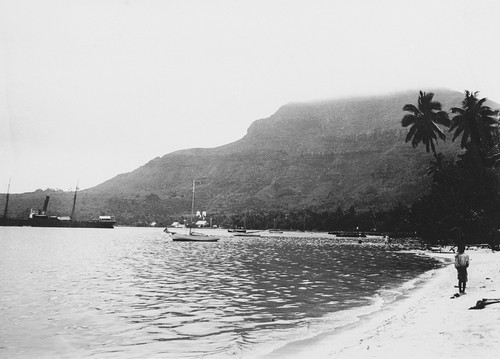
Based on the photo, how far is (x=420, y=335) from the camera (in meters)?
15.6

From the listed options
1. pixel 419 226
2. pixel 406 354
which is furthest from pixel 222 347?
pixel 419 226

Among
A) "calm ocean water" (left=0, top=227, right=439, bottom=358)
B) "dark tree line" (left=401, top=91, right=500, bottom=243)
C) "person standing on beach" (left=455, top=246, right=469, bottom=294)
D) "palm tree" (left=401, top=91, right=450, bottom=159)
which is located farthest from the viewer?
"palm tree" (left=401, top=91, right=450, bottom=159)

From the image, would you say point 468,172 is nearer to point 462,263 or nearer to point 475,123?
point 475,123

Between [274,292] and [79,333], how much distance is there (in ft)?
51.2

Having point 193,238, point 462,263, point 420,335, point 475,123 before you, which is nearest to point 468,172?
point 475,123

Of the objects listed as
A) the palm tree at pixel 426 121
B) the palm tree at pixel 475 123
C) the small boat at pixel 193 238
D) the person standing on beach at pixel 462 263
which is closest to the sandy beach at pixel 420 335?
the person standing on beach at pixel 462 263

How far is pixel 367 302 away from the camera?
2780cm

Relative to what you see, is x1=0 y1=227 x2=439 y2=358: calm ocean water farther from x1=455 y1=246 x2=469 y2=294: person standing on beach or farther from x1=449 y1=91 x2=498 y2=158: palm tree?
x1=449 y1=91 x2=498 y2=158: palm tree

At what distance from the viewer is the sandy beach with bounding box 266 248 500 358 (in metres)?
13.0

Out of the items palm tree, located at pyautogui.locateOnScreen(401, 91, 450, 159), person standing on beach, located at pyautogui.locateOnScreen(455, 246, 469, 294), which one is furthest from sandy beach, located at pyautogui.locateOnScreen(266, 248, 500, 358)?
palm tree, located at pyautogui.locateOnScreen(401, 91, 450, 159)

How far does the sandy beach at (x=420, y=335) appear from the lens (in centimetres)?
1300

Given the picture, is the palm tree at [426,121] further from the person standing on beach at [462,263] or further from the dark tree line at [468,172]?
the person standing on beach at [462,263]

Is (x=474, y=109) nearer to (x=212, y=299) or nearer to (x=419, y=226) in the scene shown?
(x=419, y=226)

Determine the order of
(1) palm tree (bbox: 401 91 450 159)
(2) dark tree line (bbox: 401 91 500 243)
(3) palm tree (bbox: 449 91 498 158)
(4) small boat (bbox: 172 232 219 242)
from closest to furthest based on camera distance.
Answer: (3) palm tree (bbox: 449 91 498 158), (2) dark tree line (bbox: 401 91 500 243), (1) palm tree (bbox: 401 91 450 159), (4) small boat (bbox: 172 232 219 242)
